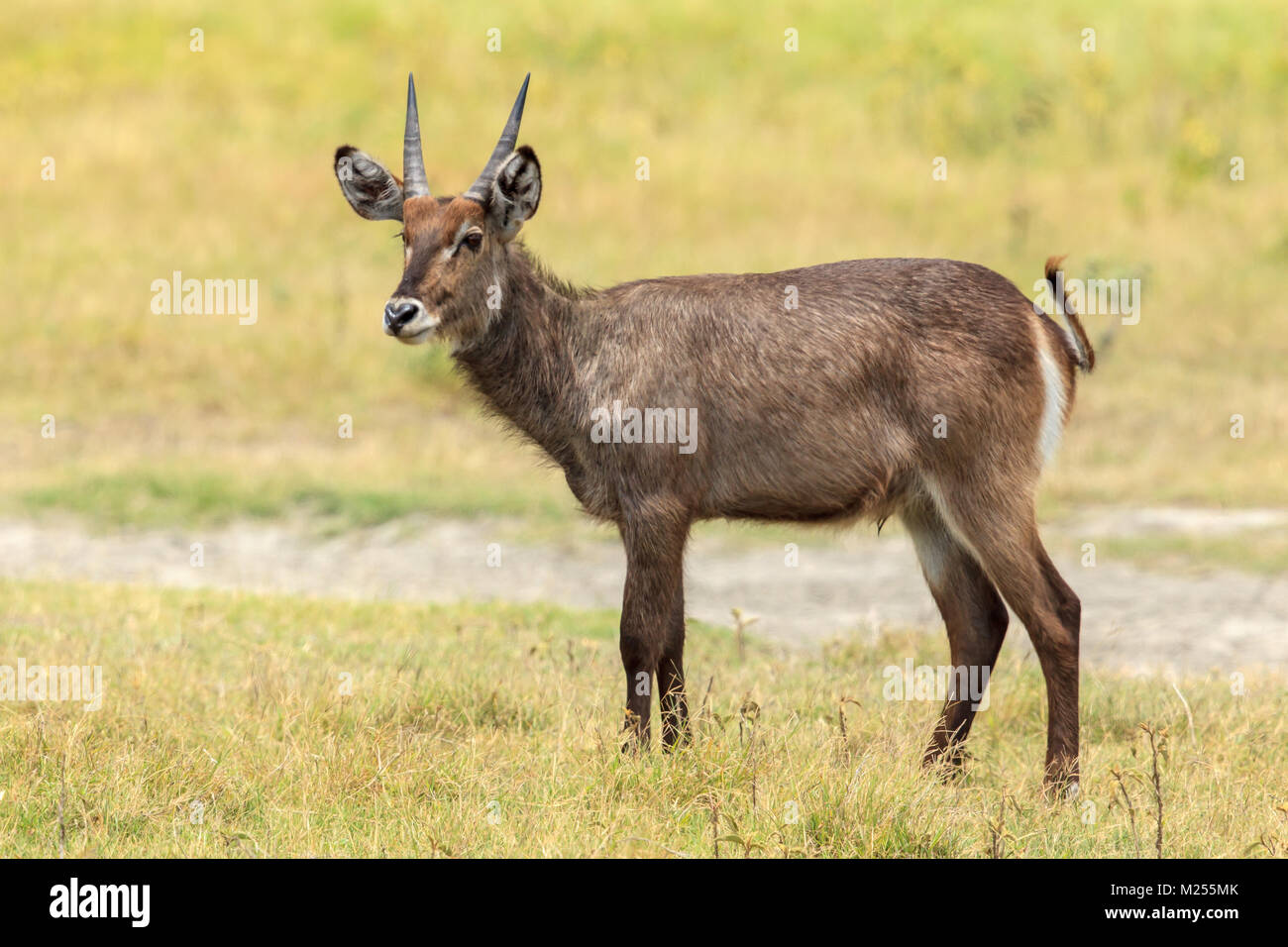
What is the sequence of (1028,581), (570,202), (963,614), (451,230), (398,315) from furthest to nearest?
(570,202)
(963,614)
(1028,581)
(451,230)
(398,315)

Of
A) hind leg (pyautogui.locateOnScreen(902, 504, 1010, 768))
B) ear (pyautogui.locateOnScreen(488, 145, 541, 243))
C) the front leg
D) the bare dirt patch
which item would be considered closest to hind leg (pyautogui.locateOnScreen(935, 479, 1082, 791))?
hind leg (pyautogui.locateOnScreen(902, 504, 1010, 768))

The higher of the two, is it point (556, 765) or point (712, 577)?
point (712, 577)

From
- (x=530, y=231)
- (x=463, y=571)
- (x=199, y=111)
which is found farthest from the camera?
(x=199, y=111)

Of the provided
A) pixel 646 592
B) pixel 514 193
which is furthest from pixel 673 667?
pixel 514 193

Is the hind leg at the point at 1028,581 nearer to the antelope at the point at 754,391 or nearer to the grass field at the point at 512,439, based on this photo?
the antelope at the point at 754,391

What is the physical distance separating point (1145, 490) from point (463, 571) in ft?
18.9

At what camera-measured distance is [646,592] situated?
20.0 ft

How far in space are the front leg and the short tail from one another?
1881 mm

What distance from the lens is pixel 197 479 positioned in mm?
13344

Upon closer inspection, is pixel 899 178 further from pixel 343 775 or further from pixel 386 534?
pixel 343 775

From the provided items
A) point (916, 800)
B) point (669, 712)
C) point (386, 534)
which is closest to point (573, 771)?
point (669, 712)

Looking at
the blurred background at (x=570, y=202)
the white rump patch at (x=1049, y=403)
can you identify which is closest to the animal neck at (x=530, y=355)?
the white rump patch at (x=1049, y=403)

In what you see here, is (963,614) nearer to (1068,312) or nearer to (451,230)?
(1068,312)

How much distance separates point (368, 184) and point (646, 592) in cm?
208
